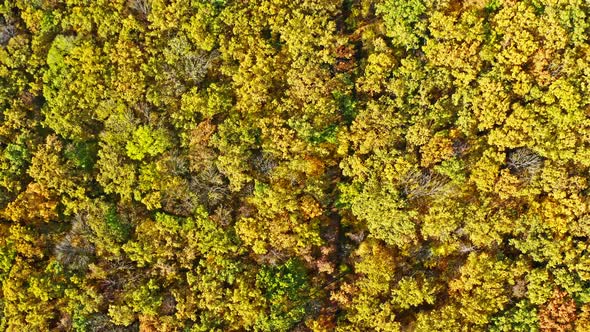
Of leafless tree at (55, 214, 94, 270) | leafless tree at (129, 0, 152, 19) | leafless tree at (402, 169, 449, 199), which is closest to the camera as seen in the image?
leafless tree at (402, 169, 449, 199)

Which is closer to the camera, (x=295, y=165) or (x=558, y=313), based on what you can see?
(x=558, y=313)

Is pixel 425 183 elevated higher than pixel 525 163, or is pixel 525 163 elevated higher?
pixel 525 163

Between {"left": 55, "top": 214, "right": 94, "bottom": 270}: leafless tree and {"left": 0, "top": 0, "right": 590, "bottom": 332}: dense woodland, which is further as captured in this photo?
{"left": 55, "top": 214, "right": 94, "bottom": 270}: leafless tree

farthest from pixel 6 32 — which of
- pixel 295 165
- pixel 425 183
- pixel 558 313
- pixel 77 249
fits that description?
pixel 558 313

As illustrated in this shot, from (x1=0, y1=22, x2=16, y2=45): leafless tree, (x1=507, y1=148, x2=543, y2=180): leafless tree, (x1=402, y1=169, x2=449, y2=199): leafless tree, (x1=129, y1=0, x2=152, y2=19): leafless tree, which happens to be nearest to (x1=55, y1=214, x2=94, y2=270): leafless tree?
(x1=0, y1=22, x2=16, y2=45): leafless tree

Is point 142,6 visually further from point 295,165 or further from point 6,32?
point 295,165

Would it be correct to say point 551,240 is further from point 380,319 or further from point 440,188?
point 380,319

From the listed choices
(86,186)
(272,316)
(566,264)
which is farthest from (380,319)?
(86,186)

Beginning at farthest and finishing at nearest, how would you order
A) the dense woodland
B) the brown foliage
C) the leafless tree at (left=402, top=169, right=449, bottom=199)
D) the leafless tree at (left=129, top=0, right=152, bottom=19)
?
the leafless tree at (left=129, top=0, right=152, bottom=19)
the leafless tree at (left=402, top=169, right=449, bottom=199)
the dense woodland
the brown foliage

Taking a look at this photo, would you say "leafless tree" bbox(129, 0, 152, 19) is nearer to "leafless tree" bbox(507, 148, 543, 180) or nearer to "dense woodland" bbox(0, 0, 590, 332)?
"dense woodland" bbox(0, 0, 590, 332)
